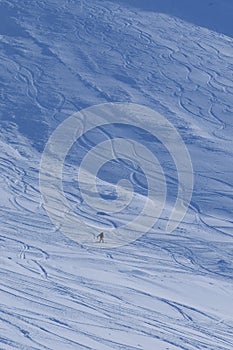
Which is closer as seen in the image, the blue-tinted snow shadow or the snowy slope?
the snowy slope

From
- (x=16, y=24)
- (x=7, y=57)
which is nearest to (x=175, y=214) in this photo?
(x=7, y=57)

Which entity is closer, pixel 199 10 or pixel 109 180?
pixel 109 180

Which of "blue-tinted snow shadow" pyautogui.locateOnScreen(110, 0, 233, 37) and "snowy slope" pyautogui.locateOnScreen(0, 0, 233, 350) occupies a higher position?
"blue-tinted snow shadow" pyautogui.locateOnScreen(110, 0, 233, 37)

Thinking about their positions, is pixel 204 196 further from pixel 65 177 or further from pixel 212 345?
pixel 212 345

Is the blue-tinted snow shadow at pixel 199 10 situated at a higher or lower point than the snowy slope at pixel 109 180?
higher
